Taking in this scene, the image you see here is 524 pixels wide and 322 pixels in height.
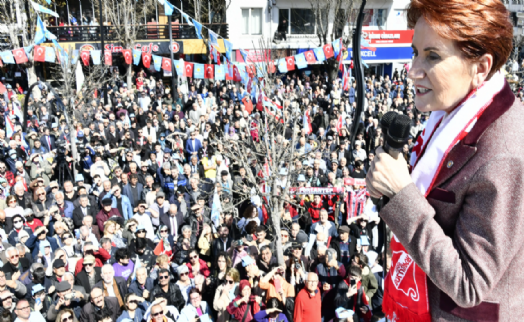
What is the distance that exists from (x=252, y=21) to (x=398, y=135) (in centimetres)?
2807

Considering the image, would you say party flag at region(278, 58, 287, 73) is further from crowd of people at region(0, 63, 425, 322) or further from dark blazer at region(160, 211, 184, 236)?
dark blazer at region(160, 211, 184, 236)

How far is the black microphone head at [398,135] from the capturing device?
148 cm

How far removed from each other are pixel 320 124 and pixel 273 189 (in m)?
8.34

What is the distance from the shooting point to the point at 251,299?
593cm

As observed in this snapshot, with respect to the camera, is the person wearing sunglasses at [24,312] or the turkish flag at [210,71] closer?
the person wearing sunglasses at [24,312]

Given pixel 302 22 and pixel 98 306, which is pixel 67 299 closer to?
pixel 98 306

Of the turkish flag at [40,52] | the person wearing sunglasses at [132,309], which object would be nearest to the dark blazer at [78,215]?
the person wearing sunglasses at [132,309]

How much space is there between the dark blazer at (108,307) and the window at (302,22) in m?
24.8

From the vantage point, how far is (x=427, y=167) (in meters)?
1.46

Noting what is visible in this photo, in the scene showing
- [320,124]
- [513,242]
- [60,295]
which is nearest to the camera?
[513,242]

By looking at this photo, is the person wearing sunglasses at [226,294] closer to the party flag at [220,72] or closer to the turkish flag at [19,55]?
the party flag at [220,72]

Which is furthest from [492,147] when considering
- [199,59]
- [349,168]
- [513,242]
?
[199,59]

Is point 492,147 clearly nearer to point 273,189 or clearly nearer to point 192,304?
point 192,304

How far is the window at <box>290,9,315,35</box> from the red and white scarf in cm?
2789
